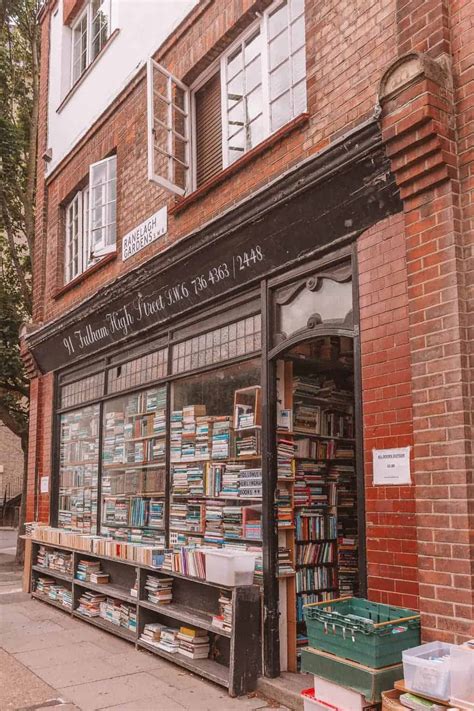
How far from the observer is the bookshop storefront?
5676 mm

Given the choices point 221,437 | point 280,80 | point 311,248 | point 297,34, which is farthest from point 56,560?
point 297,34

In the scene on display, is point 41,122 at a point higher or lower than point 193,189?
higher

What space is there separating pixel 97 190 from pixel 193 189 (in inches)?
103

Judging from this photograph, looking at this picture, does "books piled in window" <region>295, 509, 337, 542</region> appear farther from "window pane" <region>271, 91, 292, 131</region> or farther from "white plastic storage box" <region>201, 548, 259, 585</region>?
"window pane" <region>271, 91, 292, 131</region>

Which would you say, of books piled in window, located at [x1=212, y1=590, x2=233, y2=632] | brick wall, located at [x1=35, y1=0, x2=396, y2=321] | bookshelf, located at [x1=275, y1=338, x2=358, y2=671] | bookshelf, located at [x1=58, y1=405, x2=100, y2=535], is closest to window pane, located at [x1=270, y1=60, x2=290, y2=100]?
brick wall, located at [x1=35, y1=0, x2=396, y2=321]

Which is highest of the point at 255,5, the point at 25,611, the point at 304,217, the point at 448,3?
the point at 255,5

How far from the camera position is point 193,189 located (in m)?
8.26

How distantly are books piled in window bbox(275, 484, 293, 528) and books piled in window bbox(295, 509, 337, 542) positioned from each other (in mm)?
304

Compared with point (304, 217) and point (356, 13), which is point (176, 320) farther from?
point (356, 13)

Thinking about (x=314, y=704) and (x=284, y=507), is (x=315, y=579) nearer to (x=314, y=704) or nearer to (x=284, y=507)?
(x=284, y=507)

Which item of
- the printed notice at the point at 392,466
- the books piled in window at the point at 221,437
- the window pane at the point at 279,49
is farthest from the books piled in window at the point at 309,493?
the window pane at the point at 279,49

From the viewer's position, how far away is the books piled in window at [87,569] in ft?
29.1

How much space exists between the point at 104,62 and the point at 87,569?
24.3 ft

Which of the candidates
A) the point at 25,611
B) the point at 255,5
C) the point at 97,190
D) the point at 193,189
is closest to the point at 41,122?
the point at 97,190
